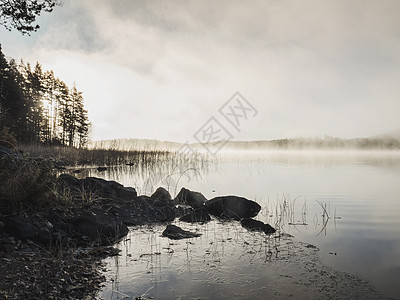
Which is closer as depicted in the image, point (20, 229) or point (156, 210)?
point (20, 229)

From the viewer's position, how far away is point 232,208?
9.42m

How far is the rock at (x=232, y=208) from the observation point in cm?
929

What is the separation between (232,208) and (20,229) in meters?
6.01

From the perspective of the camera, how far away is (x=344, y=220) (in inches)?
366

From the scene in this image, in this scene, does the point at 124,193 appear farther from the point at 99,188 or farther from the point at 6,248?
the point at 6,248

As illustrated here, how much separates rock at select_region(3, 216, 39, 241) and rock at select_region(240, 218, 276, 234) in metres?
5.26

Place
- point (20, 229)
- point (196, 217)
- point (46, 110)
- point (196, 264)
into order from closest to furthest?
point (196, 264), point (20, 229), point (196, 217), point (46, 110)

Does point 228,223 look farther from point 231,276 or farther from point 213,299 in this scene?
point 213,299

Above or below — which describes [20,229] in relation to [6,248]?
above

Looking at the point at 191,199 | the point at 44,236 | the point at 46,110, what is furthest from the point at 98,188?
the point at 46,110

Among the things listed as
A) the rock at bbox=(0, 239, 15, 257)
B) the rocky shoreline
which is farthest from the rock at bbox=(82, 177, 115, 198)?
the rock at bbox=(0, 239, 15, 257)

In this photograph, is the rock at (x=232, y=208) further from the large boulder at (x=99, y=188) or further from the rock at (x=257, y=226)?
the large boulder at (x=99, y=188)

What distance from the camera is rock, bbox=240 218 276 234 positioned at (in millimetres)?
7602

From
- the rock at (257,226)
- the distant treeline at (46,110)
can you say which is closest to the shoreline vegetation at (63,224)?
the rock at (257,226)
